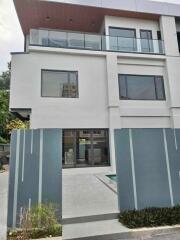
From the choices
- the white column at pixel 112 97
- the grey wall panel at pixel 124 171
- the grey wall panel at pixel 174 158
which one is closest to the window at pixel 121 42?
the white column at pixel 112 97

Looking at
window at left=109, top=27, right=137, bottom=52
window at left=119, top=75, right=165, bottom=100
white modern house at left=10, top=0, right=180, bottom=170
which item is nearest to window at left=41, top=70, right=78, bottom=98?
white modern house at left=10, top=0, right=180, bottom=170

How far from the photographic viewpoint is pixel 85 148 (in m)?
11.0

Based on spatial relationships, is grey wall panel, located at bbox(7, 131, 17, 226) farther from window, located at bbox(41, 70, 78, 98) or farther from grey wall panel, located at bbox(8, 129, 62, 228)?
window, located at bbox(41, 70, 78, 98)

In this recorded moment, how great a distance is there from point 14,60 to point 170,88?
31.5 feet

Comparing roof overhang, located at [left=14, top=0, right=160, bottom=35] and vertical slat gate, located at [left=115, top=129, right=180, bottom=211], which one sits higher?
roof overhang, located at [left=14, top=0, right=160, bottom=35]

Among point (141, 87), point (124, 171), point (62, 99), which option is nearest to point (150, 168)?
point (124, 171)

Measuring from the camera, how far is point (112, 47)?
12.4m

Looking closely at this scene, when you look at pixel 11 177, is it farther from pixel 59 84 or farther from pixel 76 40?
pixel 76 40

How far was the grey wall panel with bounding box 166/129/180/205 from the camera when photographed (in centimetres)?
492

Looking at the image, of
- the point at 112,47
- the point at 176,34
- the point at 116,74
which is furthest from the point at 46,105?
the point at 176,34

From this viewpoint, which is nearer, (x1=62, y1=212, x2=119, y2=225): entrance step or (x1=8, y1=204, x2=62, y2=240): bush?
(x1=8, y1=204, x2=62, y2=240): bush

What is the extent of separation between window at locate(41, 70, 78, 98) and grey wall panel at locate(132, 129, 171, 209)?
6931mm

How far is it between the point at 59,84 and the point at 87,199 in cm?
720

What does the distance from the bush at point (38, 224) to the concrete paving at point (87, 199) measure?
0.83 m
